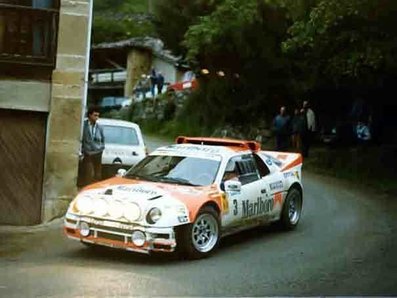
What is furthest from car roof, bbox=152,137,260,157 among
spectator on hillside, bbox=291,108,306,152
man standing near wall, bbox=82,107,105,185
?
spectator on hillside, bbox=291,108,306,152

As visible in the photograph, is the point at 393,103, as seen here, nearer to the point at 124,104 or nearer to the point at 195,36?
the point at 195,36

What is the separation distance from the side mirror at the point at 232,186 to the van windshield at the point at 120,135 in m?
7.05

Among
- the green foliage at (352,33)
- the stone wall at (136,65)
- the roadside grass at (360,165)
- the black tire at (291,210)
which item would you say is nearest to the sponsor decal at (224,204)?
the black tire at (291,210)

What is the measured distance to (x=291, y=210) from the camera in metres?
13.1

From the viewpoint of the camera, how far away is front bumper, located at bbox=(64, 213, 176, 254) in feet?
32.7

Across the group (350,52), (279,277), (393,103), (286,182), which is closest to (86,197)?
(279,277)

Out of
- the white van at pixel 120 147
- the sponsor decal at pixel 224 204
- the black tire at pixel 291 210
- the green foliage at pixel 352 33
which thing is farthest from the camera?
the white van at pixel 120 147

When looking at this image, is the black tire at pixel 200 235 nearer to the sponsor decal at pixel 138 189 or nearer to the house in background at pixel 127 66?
the sponsor decal at pixel 138 189

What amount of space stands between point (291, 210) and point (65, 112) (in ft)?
15.8

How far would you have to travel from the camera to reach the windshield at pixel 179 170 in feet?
36.5

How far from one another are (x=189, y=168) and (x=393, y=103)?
13905mm

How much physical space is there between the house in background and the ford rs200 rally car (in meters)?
30.0

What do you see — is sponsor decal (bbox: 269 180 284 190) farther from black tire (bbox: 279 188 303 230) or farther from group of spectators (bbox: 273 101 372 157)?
group of spectators (bbox: 273 101 372 157)

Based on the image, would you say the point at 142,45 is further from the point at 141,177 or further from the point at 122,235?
the point at 122,235
